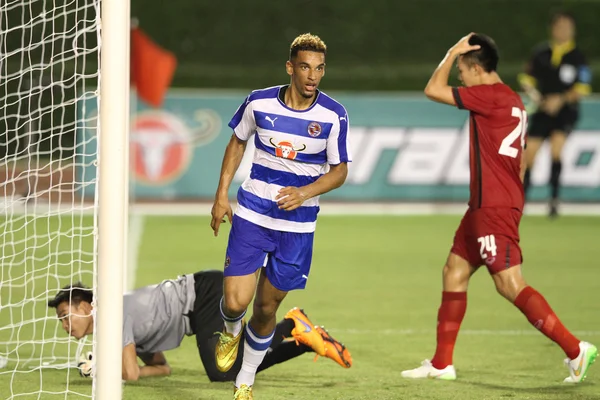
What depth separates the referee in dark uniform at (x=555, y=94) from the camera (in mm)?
15281

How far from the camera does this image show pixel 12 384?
6121mm

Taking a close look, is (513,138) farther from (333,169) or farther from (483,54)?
(333,169)

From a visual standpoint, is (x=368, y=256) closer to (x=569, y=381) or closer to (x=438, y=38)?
(x=569, y=381)

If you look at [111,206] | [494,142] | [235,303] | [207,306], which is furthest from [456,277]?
[111,206]

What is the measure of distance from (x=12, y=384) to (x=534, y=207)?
11.8 meters

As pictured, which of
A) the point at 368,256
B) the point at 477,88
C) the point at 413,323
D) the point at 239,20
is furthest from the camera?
the point at 239,20

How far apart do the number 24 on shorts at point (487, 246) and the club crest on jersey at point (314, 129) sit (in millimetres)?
1443

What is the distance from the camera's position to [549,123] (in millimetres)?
15367

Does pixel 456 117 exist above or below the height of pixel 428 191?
above

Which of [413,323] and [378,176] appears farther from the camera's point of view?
[378,176]

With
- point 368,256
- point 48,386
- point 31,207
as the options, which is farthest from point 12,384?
point 31,207

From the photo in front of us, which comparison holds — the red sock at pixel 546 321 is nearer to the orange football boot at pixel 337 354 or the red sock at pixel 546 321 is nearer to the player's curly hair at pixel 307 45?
the orange football boot at pixel 337 354

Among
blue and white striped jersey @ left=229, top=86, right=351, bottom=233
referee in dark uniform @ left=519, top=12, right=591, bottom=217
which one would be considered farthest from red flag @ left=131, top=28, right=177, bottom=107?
blue and white striped jersey @ left=229, top=86, right=351, bottom=233

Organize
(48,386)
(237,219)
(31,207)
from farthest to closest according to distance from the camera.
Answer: (31,207)
(48,386)
(237,219)
